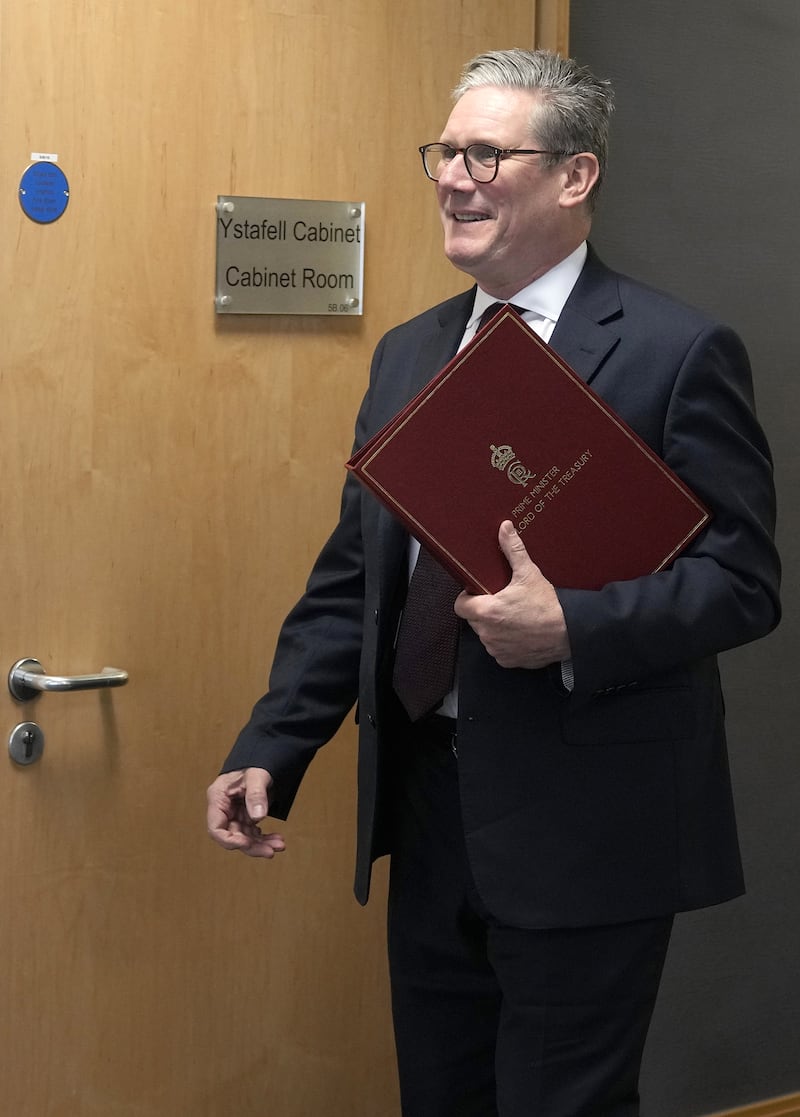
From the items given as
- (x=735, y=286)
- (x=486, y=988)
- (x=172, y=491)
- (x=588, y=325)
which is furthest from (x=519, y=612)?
(x=735, y=286)

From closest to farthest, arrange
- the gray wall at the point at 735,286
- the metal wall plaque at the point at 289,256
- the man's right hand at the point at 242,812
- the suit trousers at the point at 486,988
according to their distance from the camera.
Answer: the suit trousers at the point at 486,988 → the man's right hand at the point at 242,812 → the metal wall plaque at the point at 289,256 → the gray wall at the point at 735,286

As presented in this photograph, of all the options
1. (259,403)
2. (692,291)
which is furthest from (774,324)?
(259,403)

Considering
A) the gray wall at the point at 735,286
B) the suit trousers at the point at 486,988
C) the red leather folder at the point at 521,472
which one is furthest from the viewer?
the gray wall at the point at 735,286

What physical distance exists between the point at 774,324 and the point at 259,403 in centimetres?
113

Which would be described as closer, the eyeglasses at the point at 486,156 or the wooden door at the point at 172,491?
the eyeglasses at the point at 486,156

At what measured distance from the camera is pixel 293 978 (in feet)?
7.18

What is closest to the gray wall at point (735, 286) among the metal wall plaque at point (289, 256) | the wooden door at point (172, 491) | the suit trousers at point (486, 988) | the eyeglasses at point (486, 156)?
the wooden door at point (172, 491)

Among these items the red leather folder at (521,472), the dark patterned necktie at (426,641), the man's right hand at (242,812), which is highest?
the red leather folder at (521,472)

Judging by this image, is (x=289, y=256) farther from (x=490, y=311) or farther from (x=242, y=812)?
(x=242, y=812)

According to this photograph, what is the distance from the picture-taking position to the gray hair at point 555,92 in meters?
1.64

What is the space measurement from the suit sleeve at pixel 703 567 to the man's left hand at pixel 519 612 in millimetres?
20

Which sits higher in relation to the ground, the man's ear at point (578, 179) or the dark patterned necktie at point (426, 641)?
the man's ear at point (578, 179)

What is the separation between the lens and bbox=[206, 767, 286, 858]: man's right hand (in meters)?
1.71

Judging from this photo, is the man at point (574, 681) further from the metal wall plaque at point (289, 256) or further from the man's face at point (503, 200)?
the metal wall plaque at point (289, 256)
